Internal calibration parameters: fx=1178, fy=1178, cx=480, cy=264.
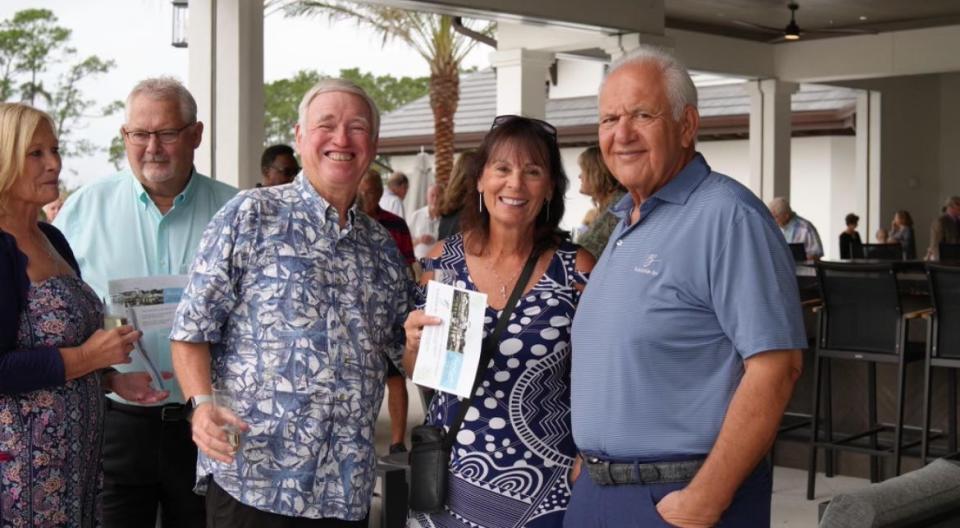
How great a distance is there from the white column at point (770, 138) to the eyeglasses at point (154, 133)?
16061mm

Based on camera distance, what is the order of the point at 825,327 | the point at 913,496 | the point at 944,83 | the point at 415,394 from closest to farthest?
the point at 913,496
the point at 825,327
the point at 415,394
the point at 944,83

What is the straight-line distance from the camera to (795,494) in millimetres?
7004

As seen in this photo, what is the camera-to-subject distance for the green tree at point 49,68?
968 inches

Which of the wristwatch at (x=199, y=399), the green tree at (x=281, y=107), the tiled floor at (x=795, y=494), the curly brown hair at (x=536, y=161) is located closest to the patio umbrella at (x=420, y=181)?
the tiled floor at (x=795, y=494)

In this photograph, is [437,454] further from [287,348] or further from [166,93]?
[166,93]

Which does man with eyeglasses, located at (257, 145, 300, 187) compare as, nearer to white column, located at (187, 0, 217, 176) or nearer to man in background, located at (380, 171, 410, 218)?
white column, located at (187, 0, 217, 176)

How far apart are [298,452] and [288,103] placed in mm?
42712

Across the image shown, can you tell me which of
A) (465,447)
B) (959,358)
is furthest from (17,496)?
(959,358)

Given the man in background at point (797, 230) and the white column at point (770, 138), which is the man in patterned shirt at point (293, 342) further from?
the white column at point (770, 138)

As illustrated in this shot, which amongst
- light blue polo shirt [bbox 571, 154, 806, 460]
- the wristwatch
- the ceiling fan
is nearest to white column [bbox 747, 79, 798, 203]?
the ceiling fan

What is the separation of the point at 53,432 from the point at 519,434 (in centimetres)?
114

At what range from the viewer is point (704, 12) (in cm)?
1639

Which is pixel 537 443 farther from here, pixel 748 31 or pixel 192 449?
pixel 748 31

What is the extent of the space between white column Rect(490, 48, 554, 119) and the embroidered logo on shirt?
11375 millimetres
